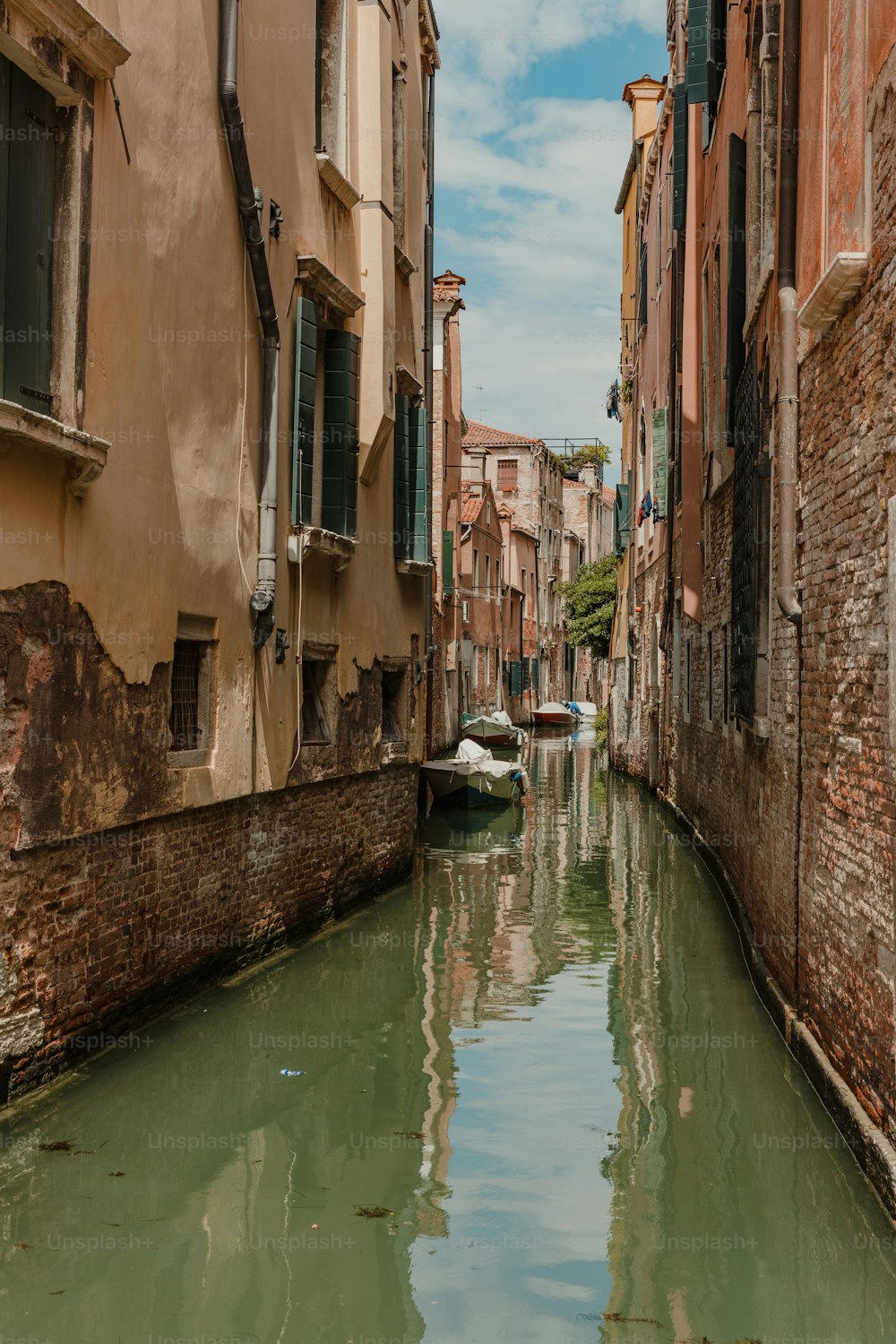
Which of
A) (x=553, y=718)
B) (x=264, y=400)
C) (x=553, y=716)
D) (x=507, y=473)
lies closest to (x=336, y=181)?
(x=264, y=400)

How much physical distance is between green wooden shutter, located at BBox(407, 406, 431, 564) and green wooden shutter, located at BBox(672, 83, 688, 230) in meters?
4.72

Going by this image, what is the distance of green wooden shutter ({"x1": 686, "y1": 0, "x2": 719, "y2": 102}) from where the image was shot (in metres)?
12.0

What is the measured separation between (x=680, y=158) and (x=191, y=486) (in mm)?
10068

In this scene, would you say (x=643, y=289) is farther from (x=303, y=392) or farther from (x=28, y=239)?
(x=28, y=239)

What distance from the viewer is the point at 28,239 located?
229 inches

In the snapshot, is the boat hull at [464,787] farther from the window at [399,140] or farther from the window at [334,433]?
the window at [334,433]

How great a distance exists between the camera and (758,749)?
8922mm

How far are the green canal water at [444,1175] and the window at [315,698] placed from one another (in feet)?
5.82

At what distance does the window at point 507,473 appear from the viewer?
51.3 metres

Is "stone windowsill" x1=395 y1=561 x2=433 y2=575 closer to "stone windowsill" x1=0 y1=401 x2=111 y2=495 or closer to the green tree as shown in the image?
"stone windowsill" x1=0 y1=401 x2=111 y2=495

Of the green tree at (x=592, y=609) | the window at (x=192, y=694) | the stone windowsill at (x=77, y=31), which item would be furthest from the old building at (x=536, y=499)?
the stone windowsill at (x=77, y=31)

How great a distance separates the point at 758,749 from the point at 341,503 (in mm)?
3500

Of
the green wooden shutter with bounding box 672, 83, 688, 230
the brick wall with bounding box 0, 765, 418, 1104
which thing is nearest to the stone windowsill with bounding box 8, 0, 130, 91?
the brick wall with bounding box 0, 765, 418, 1104

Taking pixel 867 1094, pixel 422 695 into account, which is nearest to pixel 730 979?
pixel 867 1094
